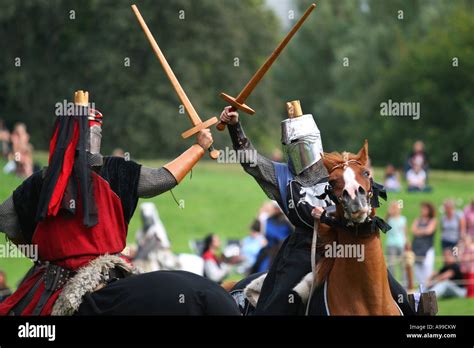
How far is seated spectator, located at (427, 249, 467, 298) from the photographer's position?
1451 centimetres

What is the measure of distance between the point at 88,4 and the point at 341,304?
108ft

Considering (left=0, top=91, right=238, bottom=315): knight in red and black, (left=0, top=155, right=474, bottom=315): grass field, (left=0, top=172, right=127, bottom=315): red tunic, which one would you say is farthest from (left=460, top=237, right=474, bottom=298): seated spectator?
(left=0, top=172, right=127, bottom=315): red tunic

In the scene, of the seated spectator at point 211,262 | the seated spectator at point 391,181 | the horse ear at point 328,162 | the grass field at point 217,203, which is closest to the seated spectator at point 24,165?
the grass field at point 217,203

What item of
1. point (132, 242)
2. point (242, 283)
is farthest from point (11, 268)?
point (242, 283)

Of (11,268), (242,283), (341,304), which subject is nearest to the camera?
(341,304)

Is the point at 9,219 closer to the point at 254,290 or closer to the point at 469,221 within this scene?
the point at 254,290

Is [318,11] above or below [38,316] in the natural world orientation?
above

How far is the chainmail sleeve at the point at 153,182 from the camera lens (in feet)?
21.7

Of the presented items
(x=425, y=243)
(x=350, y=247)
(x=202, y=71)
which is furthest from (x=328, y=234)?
(x=202, y=71)

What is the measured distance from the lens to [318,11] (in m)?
59.2

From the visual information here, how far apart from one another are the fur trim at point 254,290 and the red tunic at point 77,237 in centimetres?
138

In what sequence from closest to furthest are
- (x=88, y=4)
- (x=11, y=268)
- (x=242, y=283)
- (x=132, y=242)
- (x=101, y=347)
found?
1. (x=101, y=347)
2. (x=242, y=283)
3. (x=11, y=268)
4. (x=132, y=242)
5. (x=88, y=4)

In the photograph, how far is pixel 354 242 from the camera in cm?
657

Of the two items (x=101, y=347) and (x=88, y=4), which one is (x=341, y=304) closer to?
(x=101, y=347)
